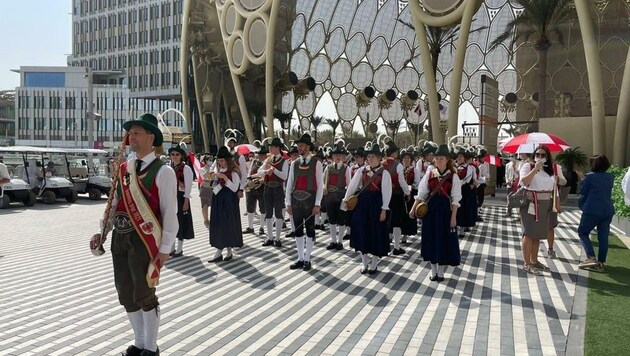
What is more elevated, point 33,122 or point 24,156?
point 33,122

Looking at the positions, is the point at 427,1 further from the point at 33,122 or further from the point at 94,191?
the point at 33,122

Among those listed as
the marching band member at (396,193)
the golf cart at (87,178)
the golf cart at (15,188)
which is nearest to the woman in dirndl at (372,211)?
the marching band member at (396,193)

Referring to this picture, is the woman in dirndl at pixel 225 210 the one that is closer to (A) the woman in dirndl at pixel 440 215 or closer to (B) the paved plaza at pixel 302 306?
(B) the paved plaza at pixel 302 306

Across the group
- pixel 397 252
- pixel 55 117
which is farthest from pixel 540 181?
pixel 55 117

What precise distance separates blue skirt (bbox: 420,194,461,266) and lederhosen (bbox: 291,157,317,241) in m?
1.94

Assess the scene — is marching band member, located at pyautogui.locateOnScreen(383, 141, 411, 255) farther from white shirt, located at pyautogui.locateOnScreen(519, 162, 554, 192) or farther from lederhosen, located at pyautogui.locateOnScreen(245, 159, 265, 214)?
lederhosen, located at pyautogui.locateOnScreen(245, 159, 265, 214)

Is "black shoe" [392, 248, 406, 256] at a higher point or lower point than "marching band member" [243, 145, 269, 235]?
lower

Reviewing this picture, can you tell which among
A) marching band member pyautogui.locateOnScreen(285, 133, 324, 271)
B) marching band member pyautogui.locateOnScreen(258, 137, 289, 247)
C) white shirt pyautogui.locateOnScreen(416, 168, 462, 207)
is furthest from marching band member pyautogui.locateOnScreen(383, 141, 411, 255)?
marching band member pyautogui.locateOnScreen(258, 137, 289, 247)

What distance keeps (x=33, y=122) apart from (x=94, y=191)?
237ft

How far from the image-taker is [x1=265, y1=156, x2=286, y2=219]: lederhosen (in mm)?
11766

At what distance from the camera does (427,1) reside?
93.8 ft

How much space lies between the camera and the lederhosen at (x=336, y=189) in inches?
465

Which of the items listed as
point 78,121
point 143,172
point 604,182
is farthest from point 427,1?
point 78,121

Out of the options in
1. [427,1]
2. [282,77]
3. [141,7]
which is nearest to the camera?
[427,1]
